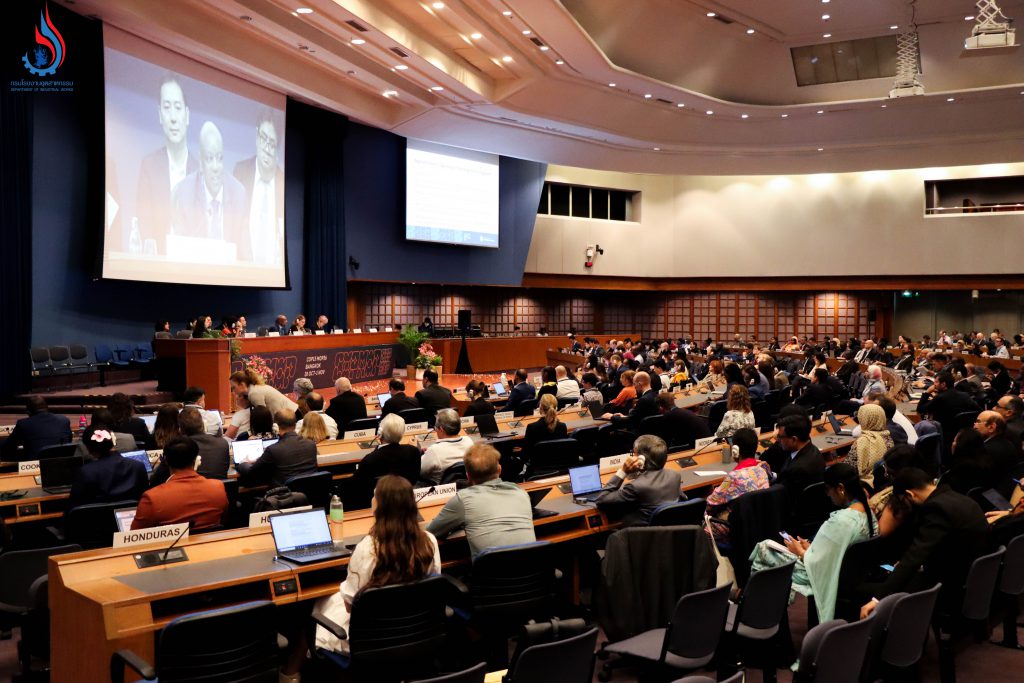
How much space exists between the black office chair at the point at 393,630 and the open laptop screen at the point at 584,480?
1953 millimetres

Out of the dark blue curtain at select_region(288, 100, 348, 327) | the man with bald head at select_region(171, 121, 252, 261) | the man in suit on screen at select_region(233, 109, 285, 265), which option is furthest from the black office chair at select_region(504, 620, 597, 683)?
the dark blue curtain at select_region(288, 100, 348, 327)

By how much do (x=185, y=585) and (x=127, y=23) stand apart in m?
11.6

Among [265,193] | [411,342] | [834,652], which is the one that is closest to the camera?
[834,652]

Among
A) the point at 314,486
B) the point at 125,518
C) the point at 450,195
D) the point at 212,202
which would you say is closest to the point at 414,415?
the point at 314,486

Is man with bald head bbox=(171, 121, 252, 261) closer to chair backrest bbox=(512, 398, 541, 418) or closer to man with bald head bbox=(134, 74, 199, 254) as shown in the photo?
man with bald head bbox=(134, 74, 199, 254)

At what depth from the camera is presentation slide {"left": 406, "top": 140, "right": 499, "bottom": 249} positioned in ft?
69.2

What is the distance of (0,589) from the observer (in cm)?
416

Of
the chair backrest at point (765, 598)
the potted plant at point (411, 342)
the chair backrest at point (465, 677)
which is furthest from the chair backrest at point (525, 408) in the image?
the potted plant at point (411, 342)

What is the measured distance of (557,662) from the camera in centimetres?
282

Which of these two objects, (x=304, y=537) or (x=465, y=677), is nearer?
(x=465, y=677)

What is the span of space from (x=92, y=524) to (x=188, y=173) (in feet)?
36.4

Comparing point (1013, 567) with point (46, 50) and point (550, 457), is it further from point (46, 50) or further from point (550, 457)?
point (46, 50)

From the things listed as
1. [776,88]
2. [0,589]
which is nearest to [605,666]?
[0,589]

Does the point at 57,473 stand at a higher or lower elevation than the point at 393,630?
higher
